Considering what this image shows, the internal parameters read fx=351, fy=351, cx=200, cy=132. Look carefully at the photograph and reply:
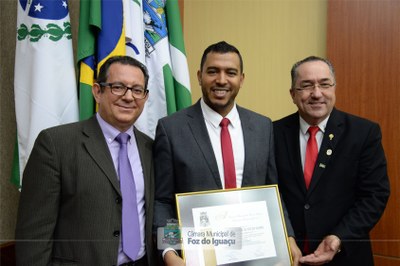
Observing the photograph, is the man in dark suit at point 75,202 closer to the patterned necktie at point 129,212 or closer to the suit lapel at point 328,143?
the patterned necktie at point 129,212

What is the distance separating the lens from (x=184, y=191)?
4.64 ft

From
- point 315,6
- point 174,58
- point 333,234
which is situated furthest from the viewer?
point 315,6

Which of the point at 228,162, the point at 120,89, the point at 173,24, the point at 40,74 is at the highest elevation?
the point at 173,24

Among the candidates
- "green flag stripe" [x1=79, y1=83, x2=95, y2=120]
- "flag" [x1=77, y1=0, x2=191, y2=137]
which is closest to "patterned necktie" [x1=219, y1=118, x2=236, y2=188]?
"flag" [x1=77, y1=0, x2=191, y2=137]

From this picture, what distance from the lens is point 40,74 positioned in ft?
5.84

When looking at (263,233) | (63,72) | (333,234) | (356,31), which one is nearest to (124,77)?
(63,72)

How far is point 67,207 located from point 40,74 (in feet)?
2.77

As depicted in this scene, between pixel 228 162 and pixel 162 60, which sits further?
pixel 162 60

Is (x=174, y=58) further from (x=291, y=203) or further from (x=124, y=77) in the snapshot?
(x=291, y=203)

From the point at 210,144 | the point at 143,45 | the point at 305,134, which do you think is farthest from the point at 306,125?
the point at 143,45

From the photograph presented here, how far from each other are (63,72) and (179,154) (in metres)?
0.86

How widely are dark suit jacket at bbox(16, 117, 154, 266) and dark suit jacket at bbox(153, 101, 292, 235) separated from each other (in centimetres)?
20

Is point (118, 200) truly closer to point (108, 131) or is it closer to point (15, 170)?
point (108, 131)

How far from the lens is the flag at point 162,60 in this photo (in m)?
2.05
